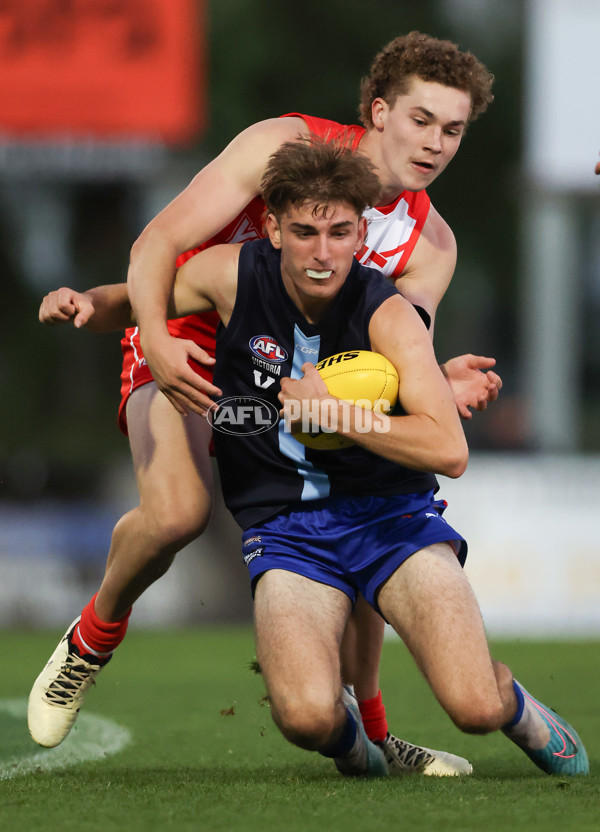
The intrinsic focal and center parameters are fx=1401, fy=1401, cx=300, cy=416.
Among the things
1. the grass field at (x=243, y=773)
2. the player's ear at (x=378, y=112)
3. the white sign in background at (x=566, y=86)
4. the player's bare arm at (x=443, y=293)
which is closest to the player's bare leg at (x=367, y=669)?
the grass field at (x=243, y=773)

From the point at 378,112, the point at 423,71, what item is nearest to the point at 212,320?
the point at 378,112

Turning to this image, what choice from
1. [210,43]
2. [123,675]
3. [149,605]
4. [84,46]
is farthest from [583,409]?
[123,675]

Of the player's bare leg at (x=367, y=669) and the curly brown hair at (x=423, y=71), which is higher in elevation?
the curly brown hair at (x=423, y=71)

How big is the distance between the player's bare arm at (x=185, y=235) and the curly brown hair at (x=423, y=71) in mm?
385

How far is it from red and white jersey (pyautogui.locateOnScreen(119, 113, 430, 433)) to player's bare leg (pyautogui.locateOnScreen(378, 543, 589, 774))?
116cm

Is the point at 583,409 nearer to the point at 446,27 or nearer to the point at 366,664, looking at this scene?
the point at 446,27

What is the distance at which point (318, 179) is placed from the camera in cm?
475

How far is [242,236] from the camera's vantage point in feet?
18.0

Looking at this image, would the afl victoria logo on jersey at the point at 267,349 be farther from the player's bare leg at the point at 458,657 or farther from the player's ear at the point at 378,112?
the player's ear at the point at 378,112

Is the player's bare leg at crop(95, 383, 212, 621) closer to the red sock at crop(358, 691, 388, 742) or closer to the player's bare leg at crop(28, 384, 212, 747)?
the player's bare leg at crop(28, 384, 212, 747)

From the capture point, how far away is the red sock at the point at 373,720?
548 cm

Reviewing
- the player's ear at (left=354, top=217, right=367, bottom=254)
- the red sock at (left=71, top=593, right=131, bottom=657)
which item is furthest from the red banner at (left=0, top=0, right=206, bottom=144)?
the player's ear at (left=354, top=217, right=367, bottom=254)

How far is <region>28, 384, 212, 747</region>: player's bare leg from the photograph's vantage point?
536 cm

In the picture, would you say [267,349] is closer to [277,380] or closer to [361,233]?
[277,380]
